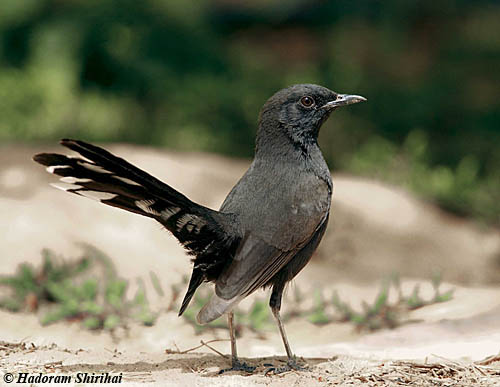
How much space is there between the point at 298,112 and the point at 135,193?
135 cm

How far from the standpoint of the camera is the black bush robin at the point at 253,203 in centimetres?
368

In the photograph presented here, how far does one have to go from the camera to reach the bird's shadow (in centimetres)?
392

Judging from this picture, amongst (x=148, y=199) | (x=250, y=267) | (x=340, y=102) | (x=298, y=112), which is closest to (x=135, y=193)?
(x=148, y=199)

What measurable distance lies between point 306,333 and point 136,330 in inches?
50.2

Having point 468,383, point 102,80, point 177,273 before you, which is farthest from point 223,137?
point 468,383

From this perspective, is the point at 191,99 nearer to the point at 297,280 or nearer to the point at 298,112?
the point at 297,280

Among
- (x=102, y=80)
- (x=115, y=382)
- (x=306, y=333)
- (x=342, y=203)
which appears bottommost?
(x=115, y=382)

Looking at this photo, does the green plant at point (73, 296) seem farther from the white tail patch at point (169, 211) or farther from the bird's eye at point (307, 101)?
the bird's eye at point (307, 101)

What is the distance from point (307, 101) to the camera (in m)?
4.54

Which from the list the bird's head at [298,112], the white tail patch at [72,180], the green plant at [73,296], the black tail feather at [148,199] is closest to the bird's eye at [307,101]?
the bird's head at [298,112]

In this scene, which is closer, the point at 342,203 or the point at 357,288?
the point at 357,288

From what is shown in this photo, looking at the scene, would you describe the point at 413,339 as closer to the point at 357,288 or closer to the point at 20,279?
the point at 357,288

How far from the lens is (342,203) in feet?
24.7

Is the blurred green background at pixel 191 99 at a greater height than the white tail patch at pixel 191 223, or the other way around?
the blurred green background at pixel 191 99
